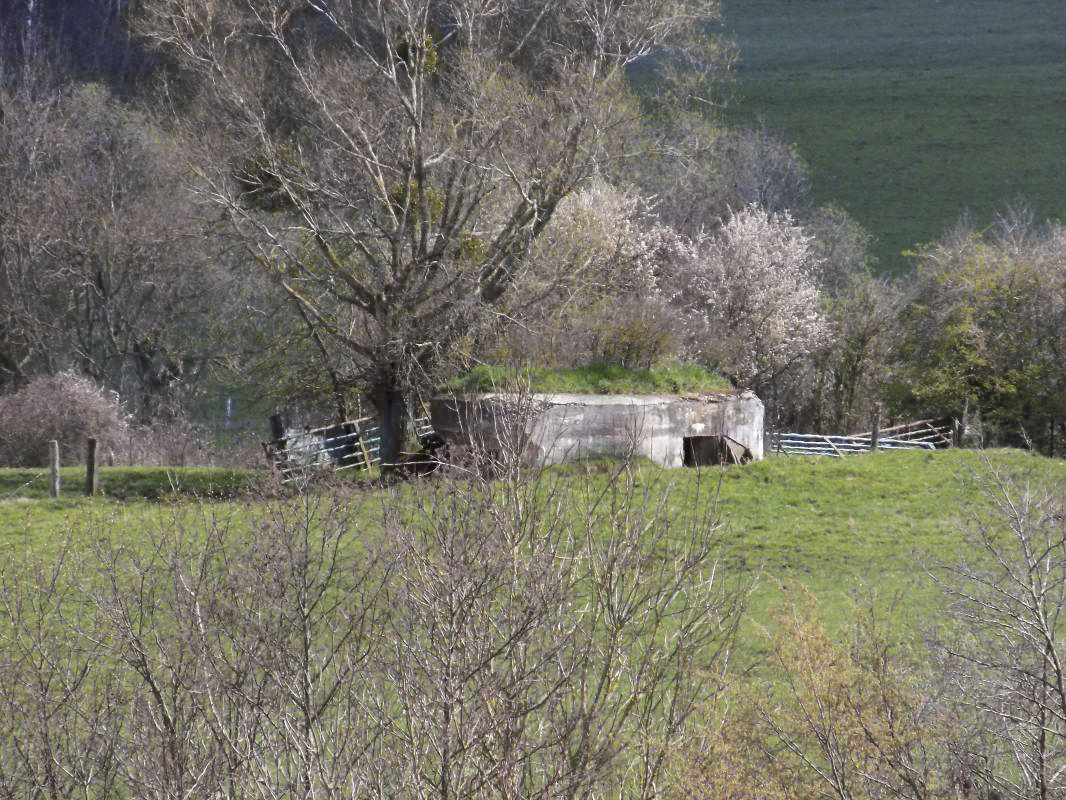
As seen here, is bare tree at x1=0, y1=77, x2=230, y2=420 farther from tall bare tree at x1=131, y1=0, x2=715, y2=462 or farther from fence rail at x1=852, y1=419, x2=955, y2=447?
fence rail at x1=852, y1=419, x2=955, y2=447

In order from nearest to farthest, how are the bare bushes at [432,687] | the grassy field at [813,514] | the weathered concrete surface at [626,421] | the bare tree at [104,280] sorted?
the bare bushes at [432,687] < the grassy field at [813,514] < the weathered concrete surface at [626,421] < the bare tree at [104,280]

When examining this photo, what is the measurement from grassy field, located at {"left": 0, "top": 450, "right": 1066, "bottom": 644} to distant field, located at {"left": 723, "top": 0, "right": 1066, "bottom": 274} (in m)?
32.2

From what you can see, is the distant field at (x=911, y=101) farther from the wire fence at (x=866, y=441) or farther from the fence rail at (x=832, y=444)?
the fence rail at (x=832, y=444)

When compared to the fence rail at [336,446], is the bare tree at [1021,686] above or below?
below

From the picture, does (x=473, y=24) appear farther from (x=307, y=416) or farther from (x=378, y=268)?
(x=307, y=416)

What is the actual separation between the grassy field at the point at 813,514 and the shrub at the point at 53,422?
361 cm

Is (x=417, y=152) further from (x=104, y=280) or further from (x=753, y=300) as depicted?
(x=104, y=280)

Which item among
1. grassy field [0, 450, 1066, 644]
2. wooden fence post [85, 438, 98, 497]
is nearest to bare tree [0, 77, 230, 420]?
grassy field [0, 450, 1066, 644]

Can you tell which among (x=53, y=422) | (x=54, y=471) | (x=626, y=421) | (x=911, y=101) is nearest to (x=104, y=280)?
(x=53, y=422)

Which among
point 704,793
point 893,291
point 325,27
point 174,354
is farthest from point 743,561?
point 325,27

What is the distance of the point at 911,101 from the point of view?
233ft

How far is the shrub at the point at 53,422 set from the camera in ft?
95.1

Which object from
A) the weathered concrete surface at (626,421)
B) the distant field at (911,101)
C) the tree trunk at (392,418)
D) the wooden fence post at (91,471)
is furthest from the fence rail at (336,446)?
the distant field at (911,101)

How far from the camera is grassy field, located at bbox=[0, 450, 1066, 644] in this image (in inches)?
696
